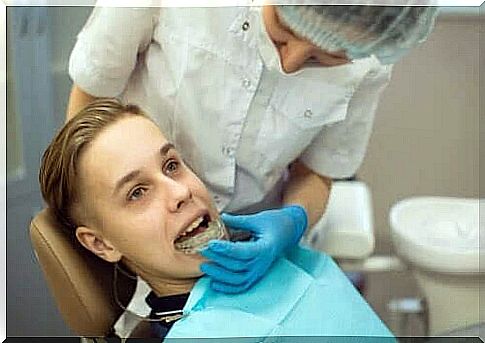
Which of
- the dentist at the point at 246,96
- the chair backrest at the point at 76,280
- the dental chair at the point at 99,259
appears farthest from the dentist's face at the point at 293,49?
the chair backrest at the point at 76,280

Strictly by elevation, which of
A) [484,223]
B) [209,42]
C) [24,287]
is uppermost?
[209,42]

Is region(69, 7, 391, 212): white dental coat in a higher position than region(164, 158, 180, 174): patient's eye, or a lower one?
higher

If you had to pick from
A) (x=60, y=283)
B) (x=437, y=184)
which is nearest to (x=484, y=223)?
(x=437, y=184)

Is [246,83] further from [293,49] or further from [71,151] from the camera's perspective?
[71,151]

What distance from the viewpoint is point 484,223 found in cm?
67

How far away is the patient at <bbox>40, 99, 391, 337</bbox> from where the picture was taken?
0.60m

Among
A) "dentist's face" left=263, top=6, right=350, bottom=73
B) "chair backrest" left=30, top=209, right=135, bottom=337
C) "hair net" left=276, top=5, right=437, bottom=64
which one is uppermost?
"hair net" left=276, top=5, right=437, bottom=64

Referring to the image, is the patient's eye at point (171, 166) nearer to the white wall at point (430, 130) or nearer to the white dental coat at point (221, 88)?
the white dental coat at point (221, 88)

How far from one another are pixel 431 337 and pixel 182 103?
12.1 inches

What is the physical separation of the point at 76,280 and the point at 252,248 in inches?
6.0

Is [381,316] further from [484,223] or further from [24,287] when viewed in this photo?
[24,287]

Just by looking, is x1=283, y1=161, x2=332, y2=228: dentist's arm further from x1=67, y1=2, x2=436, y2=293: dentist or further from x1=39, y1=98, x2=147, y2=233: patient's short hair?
x1=39, y1=98, x2=147, y2=233: patient's short hair

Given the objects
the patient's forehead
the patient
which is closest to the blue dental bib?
the patient

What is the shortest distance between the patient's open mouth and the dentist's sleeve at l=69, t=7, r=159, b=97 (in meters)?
0.13
